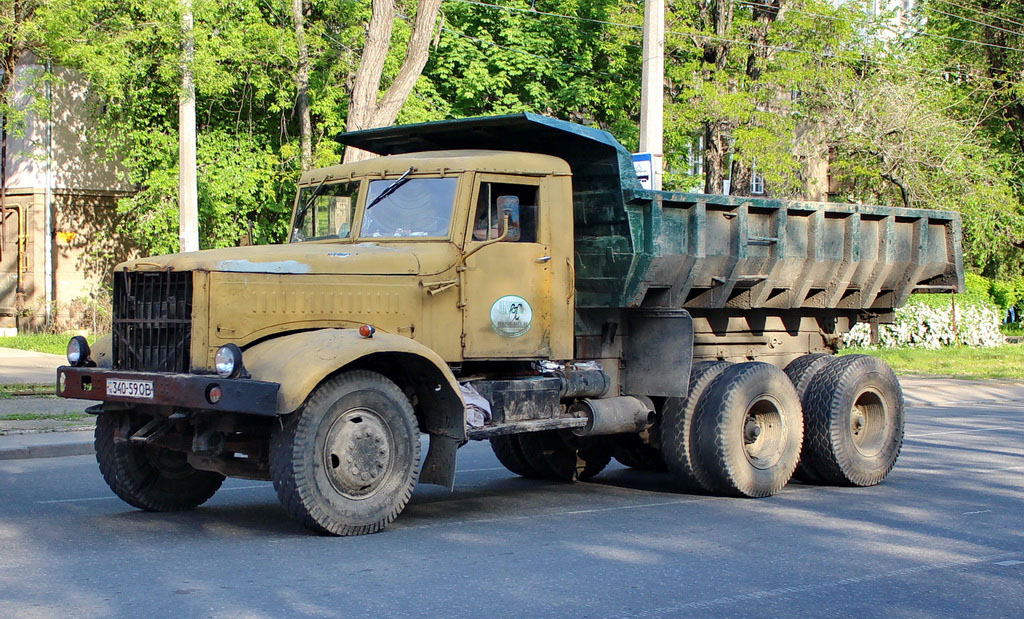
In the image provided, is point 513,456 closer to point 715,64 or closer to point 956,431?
point 956,431

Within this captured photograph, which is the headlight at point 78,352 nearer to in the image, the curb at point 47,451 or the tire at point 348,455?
the tire at point 348,455

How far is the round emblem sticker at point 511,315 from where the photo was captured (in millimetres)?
8930

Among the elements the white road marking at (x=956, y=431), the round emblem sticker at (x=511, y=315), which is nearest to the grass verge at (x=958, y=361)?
the white road marking at (x=956, y=431)

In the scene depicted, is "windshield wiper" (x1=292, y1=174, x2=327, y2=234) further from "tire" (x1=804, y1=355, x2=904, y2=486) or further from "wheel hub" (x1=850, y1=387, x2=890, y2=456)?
"wheel hub" (x1=850, y1=387, x2=890, y2=456)

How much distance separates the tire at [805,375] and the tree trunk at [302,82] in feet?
55.3

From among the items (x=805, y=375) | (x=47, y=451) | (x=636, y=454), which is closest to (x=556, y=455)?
(x=636, y=454)

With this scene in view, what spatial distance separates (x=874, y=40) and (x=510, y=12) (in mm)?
9355

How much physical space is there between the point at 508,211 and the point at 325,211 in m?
1.50

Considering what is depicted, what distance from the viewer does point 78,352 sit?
28.0 feet

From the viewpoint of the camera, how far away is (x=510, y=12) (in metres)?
30.7

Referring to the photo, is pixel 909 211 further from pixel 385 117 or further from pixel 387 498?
pixel 385 117

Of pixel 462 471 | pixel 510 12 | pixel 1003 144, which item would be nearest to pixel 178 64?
pixel 510 12

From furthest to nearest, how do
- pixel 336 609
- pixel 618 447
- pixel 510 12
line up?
1. pixel 510 12
2. pixel 618 447
3. pixel 336 609

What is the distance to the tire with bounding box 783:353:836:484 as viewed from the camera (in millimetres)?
10781
